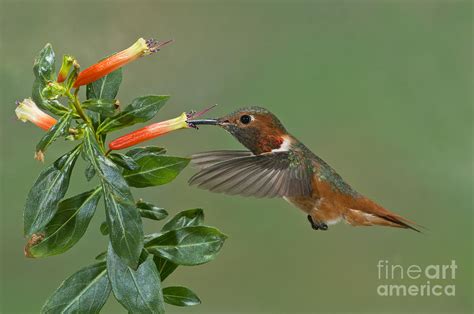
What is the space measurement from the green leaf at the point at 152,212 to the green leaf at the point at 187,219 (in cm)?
11

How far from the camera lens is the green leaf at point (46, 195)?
1.91 meters

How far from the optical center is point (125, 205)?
187 cm

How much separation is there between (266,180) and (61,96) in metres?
0.81

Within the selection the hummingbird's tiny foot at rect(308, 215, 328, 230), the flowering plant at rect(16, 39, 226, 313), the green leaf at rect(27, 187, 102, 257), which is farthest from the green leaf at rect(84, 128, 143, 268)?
the hummingbird's tiny foot at rect(308, 215, 328, 230)

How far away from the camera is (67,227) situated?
2100mm

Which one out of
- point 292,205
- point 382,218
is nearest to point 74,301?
point 292,205

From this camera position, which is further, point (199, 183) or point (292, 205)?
point (292, 205)

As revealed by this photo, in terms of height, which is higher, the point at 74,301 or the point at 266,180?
the point at 266,180

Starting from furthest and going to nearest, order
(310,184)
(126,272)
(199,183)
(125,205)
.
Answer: (310,184), (199,183), (126,272), (125,205)

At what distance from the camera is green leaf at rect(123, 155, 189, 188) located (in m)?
2.14

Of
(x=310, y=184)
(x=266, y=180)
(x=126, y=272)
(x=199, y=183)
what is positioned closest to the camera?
(x=126, y=272)

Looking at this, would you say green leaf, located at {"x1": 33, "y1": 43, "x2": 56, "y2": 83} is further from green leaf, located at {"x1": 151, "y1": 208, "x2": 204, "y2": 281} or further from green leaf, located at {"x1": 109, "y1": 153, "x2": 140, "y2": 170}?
green leaf, located at {"x1": 151, "y1": 208, "x2": 204, "y2": 281}

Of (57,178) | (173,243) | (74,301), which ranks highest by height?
(57,178)

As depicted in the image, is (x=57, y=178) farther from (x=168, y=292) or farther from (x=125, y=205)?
(x=168, y=292)
